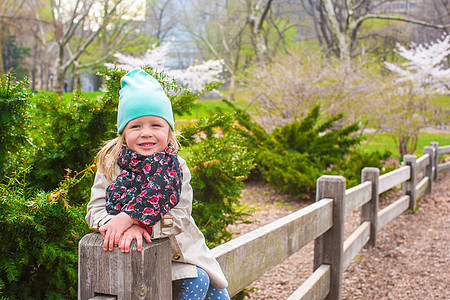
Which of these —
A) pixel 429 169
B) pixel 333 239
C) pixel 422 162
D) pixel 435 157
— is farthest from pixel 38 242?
pixel 435 157

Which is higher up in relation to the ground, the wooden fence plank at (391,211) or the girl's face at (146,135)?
the girl's face at (146,135)

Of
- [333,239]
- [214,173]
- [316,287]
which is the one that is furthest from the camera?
[333,239]

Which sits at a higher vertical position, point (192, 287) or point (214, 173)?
point (214, 173)

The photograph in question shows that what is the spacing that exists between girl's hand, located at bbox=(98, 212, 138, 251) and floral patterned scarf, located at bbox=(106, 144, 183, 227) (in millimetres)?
23

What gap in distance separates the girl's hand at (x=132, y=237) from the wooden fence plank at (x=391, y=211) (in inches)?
184

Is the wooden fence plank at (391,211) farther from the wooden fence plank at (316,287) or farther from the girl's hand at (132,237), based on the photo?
the girl's hand at (132,237)

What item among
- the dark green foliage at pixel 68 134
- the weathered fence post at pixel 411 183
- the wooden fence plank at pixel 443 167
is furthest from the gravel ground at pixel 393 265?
the wooden fence plank at pixel 443 167

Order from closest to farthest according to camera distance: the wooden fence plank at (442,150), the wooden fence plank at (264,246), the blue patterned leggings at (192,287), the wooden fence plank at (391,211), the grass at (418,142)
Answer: the blue patterned leggings at (192,287) < the wooden fence plank at (264,246) < the wooden fence plank at (391,211) < the wooden fence plank at (442,150) < the grass at (418,142)

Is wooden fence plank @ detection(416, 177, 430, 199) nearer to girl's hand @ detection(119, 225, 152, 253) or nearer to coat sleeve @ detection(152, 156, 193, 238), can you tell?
coat sleeve @ detection(152, 156, 193, 238)

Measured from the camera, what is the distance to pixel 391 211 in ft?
19.8

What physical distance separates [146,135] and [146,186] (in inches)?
7.5

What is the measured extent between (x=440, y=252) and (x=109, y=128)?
14.8 feet

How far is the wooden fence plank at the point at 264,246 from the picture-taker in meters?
1.95

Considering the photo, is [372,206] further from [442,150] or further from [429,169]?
[442,150]
